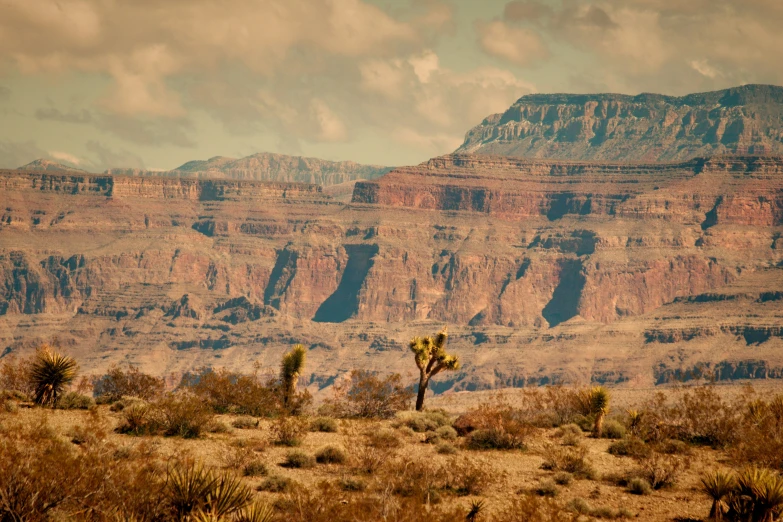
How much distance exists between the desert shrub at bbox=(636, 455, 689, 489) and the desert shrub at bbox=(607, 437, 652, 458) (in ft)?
5.82

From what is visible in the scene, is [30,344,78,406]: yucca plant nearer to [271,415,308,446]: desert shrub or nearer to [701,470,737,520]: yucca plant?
[271,415,308,446]: desert shrub

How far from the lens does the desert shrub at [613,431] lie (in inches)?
1428

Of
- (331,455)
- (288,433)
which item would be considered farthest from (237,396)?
(331,455)

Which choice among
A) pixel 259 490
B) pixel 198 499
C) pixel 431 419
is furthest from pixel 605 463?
pixel 198 499

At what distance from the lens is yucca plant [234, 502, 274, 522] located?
1998 cm

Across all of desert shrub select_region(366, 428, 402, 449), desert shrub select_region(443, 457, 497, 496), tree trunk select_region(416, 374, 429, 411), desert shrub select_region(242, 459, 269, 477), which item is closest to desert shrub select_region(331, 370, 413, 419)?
tree trunk select_region(416, 374, 429, 411)

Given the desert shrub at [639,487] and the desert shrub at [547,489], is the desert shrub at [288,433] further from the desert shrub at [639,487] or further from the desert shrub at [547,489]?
the desert shrub at [639,487]

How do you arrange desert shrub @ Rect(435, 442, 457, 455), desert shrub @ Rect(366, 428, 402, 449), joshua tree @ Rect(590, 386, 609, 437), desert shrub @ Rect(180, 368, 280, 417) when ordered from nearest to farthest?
desert shrub @ Rect(366, 428, 402, 449) → desert shrub @ Rect(435, 442, 457, 455) → joshua tree @ Rect(590, 386, 609, 437) → desert shrub @ Rect(180, 368, 280, 417)

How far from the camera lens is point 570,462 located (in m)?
29.8

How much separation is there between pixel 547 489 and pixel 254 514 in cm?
956

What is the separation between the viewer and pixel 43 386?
36.0 meters

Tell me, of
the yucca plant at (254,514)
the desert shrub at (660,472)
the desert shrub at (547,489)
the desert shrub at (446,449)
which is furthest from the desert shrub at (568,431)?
the yucca plant at (254,514)

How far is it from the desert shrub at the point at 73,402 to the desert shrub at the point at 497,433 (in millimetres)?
12981

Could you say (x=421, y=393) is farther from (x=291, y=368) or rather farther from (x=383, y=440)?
(x=383, y=440)
